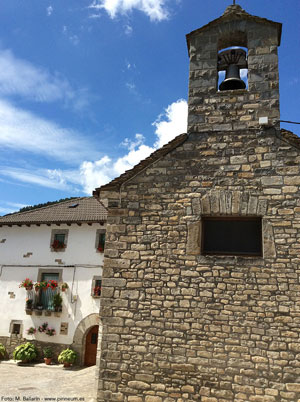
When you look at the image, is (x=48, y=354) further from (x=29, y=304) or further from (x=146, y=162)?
(x=146, y=162)

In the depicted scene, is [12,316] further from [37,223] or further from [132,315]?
[132,315]

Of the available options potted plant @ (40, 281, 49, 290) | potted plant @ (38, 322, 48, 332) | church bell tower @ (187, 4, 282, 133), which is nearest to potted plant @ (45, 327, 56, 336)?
potted plant @ (38, 322, 48, 332)

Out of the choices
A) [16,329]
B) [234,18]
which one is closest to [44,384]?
[16,329]

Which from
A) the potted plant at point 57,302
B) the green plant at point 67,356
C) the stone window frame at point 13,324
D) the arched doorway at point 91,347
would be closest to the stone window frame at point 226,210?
the green plant at point 67,356

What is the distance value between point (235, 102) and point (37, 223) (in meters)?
9.81

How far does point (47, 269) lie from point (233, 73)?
32.8 ft

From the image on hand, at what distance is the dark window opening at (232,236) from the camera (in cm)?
515

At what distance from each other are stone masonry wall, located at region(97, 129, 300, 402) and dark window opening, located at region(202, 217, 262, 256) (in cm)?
16

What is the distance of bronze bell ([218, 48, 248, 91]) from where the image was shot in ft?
19.9

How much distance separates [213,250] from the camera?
527 cm

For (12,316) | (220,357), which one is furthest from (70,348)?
(220,357)

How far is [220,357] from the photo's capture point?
4.71 metres

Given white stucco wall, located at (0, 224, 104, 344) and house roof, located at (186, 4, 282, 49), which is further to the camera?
white stucco wall, located at (0, 224, 104, 344)

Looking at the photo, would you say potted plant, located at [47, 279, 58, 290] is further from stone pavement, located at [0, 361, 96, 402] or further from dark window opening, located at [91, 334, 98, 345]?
stone pavement, located at [0, 361, 96, 402]
